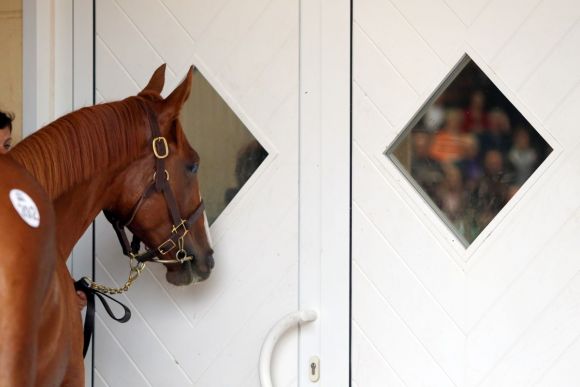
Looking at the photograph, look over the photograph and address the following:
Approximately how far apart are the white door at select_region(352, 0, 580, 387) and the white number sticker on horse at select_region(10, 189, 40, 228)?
156cm

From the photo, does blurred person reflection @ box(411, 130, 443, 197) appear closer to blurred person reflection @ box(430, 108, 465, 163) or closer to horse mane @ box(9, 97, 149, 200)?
blurred person reflection @ box(430, 108, 465, 163)

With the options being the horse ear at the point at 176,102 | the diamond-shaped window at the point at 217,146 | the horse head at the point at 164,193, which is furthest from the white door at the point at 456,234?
the horse ear at the point at 176,102

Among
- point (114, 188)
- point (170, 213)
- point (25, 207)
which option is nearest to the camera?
point (25, 207)

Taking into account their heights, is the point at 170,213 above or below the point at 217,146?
below

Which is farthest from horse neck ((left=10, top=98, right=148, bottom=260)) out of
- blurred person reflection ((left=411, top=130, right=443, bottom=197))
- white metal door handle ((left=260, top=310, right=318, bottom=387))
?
blurred person reflection ((left=411, top=130, right=443, bottom=197))

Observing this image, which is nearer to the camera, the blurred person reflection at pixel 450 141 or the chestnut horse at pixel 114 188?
the chestnut horse at pixel 114 188

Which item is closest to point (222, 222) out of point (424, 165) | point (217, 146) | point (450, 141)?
point (217, 146)

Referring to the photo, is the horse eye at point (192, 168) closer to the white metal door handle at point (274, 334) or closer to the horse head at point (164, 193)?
the horse head at point (164, 193)

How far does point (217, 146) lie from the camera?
3305mm

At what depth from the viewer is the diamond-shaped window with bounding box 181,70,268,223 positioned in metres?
3.28

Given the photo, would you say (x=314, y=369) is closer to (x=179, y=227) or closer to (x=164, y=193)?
(x=179, y=227)

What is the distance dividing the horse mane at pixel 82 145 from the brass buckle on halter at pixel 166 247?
32 cm

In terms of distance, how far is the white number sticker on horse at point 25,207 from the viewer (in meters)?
1.67

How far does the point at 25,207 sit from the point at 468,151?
1.70 metres
